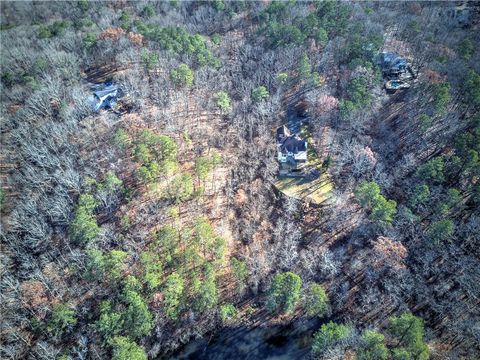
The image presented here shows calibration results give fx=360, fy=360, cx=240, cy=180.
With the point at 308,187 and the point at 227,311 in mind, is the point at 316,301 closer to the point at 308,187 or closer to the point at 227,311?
the point at 227,311

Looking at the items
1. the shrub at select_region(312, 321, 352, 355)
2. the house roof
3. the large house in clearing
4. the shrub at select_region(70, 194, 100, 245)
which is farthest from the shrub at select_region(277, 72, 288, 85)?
the shrub at select_region(312, 321, 352, 355)

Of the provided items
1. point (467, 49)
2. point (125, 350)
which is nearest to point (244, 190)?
point (125, 350)

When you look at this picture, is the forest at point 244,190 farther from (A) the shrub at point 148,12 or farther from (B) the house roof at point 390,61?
(A) the shrub at point 148,12

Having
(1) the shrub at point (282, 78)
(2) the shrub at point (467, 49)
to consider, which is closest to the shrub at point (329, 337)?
(1) the shrub at point (282, 78)

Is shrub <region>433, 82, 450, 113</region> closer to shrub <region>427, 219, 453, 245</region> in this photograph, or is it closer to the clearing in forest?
the clearing in forest

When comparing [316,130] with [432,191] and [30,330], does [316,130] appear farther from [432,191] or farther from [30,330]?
[30,330]

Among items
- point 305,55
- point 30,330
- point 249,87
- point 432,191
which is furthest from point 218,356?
point 305,55
